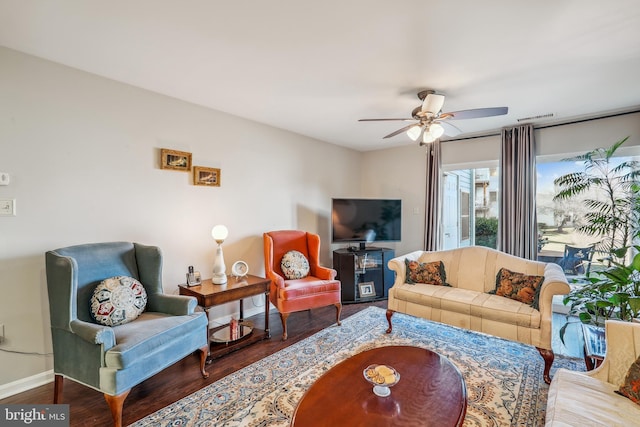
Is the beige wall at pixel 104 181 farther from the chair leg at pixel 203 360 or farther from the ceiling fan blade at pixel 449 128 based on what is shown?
the ceiling fan blade at pixel 449 128

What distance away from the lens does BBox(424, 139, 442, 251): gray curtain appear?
469cm

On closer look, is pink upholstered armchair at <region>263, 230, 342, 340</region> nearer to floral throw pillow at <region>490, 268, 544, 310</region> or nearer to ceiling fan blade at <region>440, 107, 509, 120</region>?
floral throw pillow at <region>490, 268, 544, 310</region>

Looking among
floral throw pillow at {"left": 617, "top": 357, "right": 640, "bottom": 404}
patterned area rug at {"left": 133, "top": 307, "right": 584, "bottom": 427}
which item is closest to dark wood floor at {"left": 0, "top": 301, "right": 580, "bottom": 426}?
patterned area rug at {"left": 133, "top": 307, "right": 584, "bottom": 427}

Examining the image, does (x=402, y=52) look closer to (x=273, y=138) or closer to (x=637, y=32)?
(x=637, y=32)

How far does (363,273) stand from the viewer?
4508 mm

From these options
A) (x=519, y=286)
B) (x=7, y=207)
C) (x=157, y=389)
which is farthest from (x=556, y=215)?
(x=7, y=207)

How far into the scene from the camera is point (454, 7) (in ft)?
5.56

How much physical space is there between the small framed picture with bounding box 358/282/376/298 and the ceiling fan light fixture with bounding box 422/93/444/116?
8.97ft

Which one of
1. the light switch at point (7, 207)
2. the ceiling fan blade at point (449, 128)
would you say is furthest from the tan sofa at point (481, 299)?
the light switch at point (7, 207)

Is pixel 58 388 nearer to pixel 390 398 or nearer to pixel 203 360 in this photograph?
pixel 203 360

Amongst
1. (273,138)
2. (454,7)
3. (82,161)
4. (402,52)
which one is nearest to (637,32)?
(454,7)

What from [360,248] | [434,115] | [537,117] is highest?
[537,117]

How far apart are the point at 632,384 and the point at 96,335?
3.01 meters

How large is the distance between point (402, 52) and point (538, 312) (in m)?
2.44
